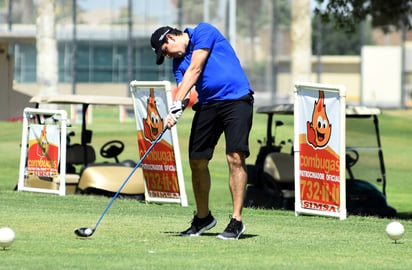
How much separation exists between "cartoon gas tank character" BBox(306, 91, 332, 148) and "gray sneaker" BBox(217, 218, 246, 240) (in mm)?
3367

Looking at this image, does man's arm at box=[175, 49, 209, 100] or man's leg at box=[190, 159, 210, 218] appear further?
man's leg at box=[190, 159, 210, 218]

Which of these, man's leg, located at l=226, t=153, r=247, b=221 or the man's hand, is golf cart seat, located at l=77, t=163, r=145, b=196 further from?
the man's hand

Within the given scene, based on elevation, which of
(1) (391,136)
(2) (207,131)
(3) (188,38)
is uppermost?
(3) (188,38)

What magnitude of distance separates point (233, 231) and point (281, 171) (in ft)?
23.4

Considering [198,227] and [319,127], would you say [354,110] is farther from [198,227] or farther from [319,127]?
[198,227]

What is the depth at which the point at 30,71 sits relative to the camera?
175 ft

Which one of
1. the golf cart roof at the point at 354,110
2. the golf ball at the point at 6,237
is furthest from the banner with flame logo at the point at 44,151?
the golf ball at the point at 6,237

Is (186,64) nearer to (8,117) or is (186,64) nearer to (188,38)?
(188,38)

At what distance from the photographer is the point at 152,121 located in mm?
13352

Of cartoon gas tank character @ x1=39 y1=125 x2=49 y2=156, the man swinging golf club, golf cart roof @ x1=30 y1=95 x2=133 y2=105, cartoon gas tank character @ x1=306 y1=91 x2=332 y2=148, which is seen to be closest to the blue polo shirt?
the man swinging golf club

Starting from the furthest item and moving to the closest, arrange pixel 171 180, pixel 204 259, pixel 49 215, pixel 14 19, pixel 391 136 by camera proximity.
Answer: pixel 14 19
pixel 391 136
pixel 171 180
pixel 49 215
pixel 204 259

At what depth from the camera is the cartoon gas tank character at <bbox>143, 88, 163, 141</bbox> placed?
1325 centimetres

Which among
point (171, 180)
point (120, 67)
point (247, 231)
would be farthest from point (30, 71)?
point (247, 231)

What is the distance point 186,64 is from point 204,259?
2011mm
